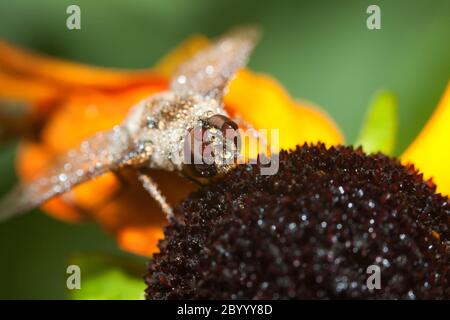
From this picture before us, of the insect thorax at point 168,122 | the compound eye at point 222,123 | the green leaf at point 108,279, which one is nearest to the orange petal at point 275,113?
the insect thorax at point 168,122

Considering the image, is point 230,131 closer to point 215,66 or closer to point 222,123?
point 222,123

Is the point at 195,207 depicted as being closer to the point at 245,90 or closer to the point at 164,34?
the point at 245,90

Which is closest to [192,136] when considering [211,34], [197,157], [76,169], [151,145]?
[197,157]

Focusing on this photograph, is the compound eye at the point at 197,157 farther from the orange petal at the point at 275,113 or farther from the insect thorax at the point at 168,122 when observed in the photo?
the orange petal at the point at 275,113

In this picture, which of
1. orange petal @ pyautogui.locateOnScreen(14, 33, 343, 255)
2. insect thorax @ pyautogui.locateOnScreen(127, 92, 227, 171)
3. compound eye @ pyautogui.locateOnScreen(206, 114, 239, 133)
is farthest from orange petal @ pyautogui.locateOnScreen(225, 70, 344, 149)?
compound eye @ pyautogui.locateOnScreen(206, 114, 239, 133)

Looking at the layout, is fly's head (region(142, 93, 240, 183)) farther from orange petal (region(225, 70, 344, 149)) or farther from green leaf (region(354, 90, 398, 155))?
green leaf (region(354, 90, 398, 155))
